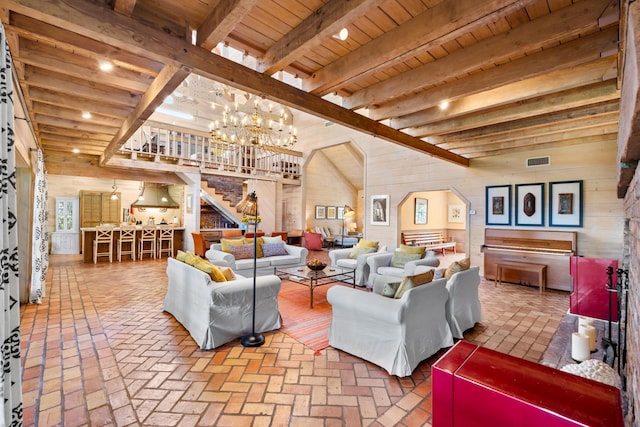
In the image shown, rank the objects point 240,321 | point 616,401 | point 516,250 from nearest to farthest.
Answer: point 616,401 < point 240,321 < point 516,250

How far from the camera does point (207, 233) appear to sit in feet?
30.2

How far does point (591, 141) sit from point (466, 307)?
4.33 meters

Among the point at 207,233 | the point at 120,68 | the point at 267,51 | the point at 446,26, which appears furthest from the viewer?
the point at 207,233

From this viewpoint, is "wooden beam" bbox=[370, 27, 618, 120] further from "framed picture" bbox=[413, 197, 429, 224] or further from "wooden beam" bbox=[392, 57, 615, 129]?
"framed picture" bbox=[413, 197, 429, 224]

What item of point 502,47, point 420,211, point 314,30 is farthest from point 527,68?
point 420,211

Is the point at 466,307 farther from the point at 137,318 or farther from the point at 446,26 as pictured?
the point at 137,318

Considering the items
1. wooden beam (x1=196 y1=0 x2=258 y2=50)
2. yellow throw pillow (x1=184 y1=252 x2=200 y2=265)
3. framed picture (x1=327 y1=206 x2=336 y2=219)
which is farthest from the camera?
framed picture (x1=327 y1=206 x2=336 y2=219)

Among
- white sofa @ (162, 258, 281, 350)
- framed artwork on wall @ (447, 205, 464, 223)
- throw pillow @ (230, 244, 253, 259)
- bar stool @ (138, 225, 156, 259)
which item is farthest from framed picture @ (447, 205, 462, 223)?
bar stool @ (138, 225, 156, 259)

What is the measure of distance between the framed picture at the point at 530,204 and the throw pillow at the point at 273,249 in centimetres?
483

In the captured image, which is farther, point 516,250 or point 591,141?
point 516,250

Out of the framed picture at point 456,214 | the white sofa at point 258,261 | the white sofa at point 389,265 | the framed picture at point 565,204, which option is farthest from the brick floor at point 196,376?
the framed picture at point 456,214

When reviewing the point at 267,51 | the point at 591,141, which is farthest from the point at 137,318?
the point at 591,141

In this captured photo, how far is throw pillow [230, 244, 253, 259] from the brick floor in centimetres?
171

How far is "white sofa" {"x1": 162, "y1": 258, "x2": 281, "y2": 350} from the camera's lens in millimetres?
2877
